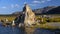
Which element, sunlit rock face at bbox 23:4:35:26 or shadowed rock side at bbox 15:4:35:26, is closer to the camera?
sunlit rock face at bbox 23:4:35:26

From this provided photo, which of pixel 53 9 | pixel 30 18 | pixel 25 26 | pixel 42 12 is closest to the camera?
pixel 25 26

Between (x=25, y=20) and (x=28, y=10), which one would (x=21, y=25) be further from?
(x=28, y=10)

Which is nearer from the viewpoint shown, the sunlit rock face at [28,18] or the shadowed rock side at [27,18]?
the sunlit rock face at [28,18]

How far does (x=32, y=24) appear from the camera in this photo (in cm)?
7281

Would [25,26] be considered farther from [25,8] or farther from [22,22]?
[25,8]

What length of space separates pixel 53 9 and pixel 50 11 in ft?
14.2

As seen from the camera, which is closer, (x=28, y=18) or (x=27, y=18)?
(x=27, y=18)

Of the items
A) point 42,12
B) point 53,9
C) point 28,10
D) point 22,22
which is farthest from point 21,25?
point 53,9

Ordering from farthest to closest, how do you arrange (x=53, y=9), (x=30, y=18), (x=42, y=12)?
1. (x=53, y=9)
2. (x=42, y=12)
3. (x=30, y=18)

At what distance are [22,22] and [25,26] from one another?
12.1 ft

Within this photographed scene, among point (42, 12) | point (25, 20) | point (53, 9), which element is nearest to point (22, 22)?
point (25, 20)

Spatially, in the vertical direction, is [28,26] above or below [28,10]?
Result: below

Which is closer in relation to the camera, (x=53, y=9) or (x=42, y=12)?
(x=42, y=12)

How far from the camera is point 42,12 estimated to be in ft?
561
